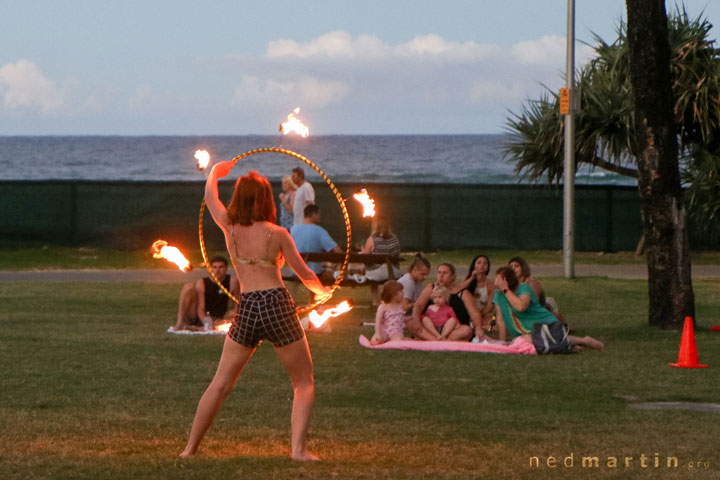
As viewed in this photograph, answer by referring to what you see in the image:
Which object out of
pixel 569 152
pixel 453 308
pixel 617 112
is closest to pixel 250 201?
pixel 453 308

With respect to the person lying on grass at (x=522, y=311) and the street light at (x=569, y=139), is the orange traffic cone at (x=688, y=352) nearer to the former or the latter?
the person lying on grass at (x=522, y=311)

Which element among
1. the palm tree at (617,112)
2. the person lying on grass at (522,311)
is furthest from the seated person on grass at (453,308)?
the palm tree at (617,112)

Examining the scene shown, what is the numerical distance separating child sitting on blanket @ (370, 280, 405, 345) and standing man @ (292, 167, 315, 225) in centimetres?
338

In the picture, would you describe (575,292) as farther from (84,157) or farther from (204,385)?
(84,157)

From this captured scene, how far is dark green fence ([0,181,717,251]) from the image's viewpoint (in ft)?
86.4

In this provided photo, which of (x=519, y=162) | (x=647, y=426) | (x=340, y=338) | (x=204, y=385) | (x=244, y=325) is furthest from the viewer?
(x=519, y=162)

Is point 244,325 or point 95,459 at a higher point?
point 244,325

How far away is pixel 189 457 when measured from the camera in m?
6.43

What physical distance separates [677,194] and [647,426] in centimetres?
612

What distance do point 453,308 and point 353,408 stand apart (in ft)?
14.1

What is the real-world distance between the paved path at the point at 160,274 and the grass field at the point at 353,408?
19.5 feet

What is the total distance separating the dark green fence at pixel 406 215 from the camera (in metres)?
26.3

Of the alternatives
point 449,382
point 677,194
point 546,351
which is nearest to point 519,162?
point 677,194

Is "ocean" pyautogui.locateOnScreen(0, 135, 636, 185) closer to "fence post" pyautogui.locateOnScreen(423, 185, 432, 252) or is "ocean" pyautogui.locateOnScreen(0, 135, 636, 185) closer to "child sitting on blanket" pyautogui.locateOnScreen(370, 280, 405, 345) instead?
"fence post" pyautogui.locateOnScreen(423, 185, 432, 252)
